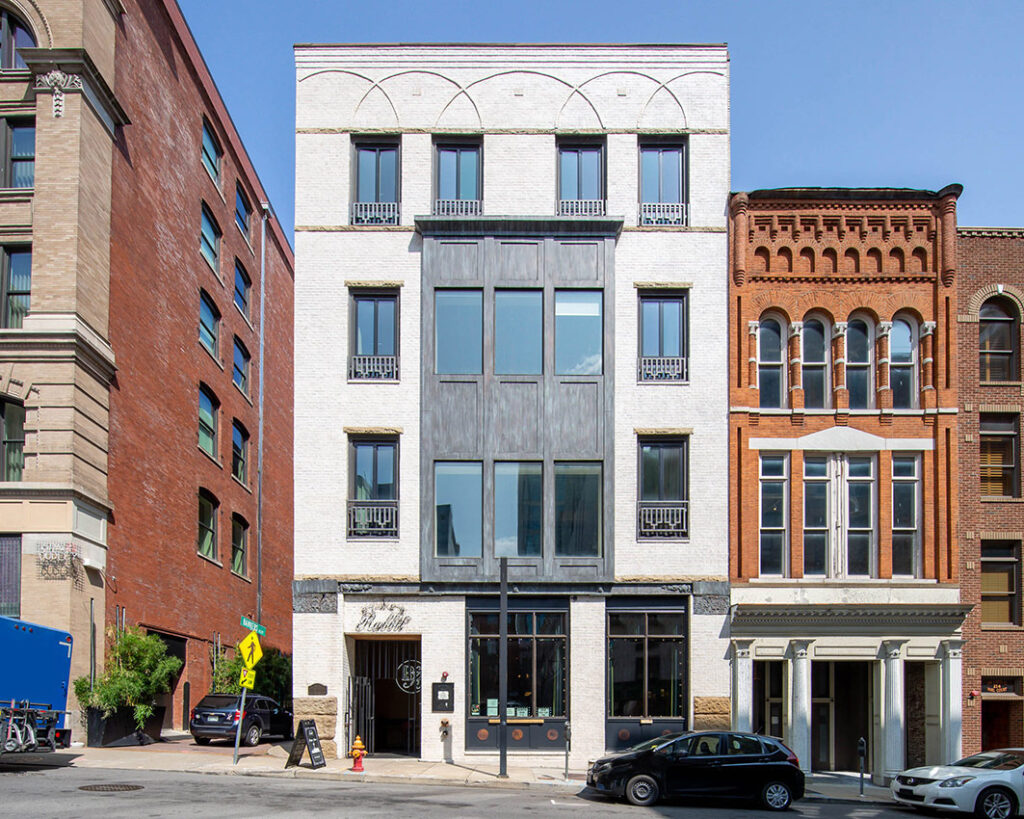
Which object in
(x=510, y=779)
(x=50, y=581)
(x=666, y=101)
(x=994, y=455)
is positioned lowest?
(x=510, y=779)

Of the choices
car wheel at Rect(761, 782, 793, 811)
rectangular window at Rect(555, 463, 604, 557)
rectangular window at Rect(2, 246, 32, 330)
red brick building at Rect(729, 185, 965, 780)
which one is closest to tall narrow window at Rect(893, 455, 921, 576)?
red brick building at Rect(729, 185, 965, 780)

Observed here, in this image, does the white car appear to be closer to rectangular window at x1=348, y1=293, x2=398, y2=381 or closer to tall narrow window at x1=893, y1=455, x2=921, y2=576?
tall narrow window at x1=893, y1=455, x2=921, y2=576

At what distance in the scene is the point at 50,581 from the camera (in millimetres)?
26250

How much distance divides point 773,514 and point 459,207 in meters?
10.9

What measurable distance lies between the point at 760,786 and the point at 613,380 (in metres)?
10.4

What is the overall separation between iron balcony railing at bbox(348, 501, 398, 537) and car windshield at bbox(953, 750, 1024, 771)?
13.3 metres

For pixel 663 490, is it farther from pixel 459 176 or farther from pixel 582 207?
pixel 459 176

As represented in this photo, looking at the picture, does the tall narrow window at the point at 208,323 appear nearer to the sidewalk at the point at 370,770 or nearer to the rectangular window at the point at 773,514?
the sidewalk at the point at 370,770

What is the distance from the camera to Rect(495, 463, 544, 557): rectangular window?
2653 centimetres

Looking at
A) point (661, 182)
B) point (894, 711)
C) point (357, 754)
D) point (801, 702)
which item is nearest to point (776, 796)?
point (801, 702)

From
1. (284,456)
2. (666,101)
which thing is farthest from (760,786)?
(284,456)

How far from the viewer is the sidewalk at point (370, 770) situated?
22328 millimetres

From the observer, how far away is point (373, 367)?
2703cm

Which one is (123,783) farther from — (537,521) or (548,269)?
(548,269)
